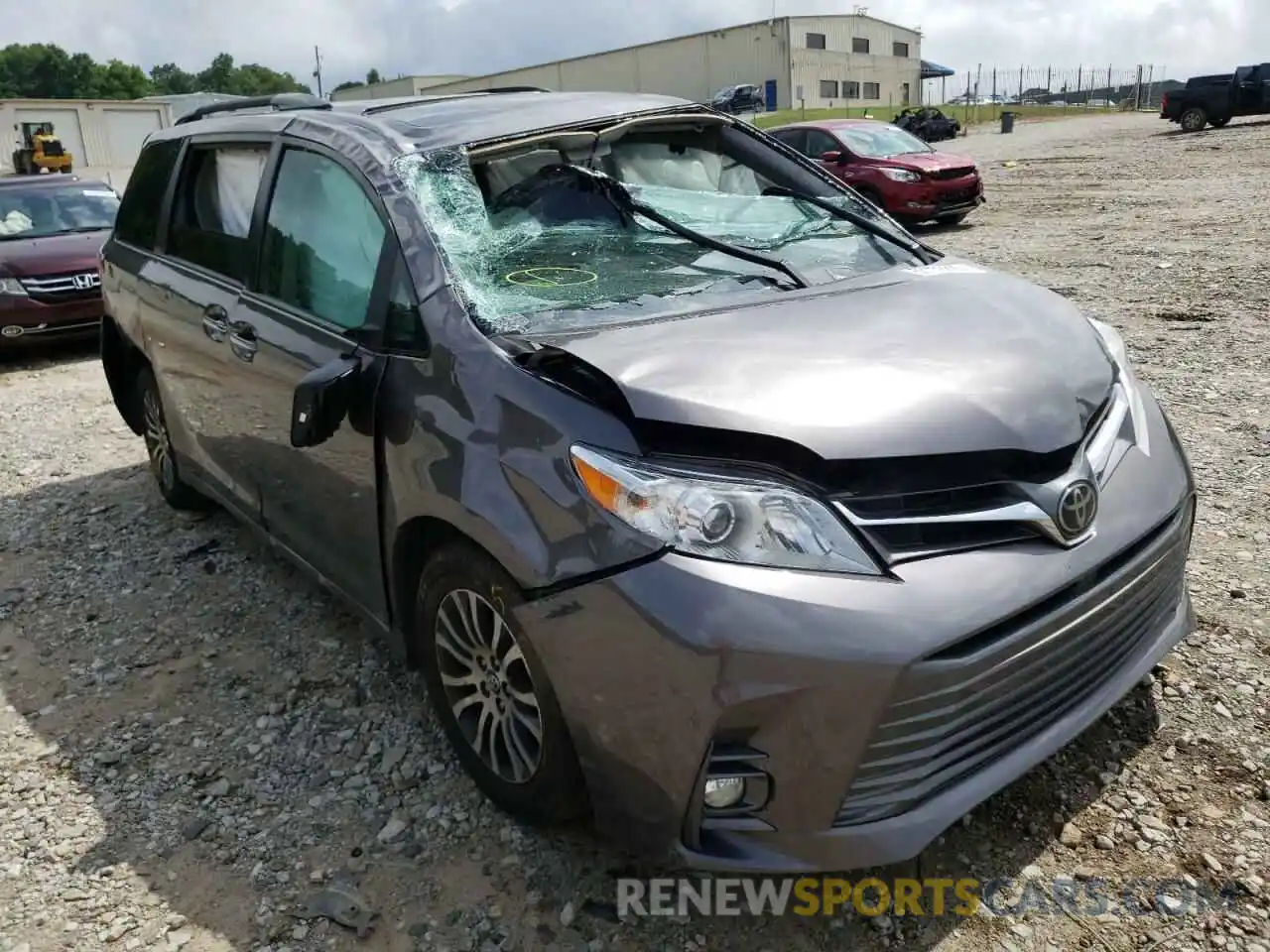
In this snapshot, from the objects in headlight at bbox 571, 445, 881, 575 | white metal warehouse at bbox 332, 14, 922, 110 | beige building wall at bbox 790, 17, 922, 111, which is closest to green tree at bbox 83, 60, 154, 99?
white metal warehouse at bbox 332, 14, 922, 110

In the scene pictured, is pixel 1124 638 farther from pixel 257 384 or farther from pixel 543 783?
pixel 257 384

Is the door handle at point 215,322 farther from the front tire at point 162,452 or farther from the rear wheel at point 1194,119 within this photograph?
the rear wheel at point 1194,119

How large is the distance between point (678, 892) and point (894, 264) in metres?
2.00

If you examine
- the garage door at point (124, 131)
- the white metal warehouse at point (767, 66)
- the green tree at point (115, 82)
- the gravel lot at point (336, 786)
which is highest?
the green tree at point (115, 82)

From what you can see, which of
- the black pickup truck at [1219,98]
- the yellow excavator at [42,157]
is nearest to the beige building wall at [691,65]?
the yellow excavator at [42,157]

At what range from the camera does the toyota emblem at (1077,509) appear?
2.16 m

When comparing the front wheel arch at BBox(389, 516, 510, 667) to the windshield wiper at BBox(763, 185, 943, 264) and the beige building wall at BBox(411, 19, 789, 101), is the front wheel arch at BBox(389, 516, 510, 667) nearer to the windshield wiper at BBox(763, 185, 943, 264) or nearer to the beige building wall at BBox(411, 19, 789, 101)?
the windshield wiper at BBox(763, 185, 943, 264)

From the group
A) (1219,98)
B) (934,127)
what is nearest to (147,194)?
(1219,98)

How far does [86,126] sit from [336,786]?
197ft

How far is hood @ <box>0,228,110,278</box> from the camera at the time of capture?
870cm

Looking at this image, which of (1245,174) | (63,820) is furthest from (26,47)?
(63,820)

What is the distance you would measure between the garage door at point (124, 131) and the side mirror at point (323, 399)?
194 ft

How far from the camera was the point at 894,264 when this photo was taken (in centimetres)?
328

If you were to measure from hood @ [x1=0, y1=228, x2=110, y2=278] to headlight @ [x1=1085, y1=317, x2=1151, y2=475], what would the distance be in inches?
323
